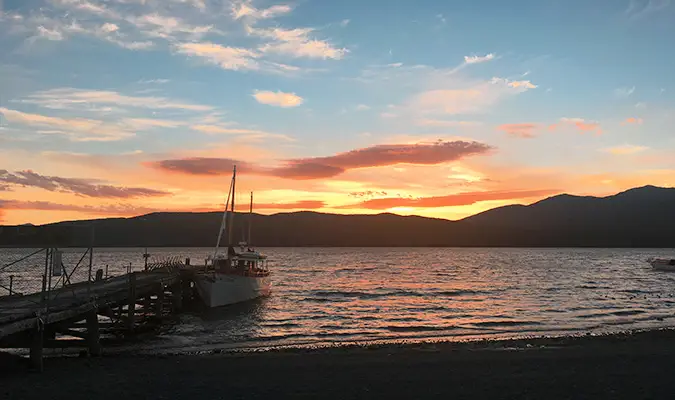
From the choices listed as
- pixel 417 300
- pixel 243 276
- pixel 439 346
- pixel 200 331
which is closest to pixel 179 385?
pixel 439 346

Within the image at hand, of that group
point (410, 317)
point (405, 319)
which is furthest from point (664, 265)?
point (405, 319)

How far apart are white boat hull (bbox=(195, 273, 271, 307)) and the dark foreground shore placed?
19.7 m

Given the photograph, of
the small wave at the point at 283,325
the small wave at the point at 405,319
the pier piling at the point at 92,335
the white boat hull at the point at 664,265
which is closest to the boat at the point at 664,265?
the white boat hull at the point at 664,265

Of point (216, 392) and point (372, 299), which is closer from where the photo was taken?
point (216, 392)

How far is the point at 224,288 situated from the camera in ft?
140

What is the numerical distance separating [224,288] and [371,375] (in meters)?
26.2

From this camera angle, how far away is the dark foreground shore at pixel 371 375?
15.7 meters

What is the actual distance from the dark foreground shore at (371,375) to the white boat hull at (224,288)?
775 inches

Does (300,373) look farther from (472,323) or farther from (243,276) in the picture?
(243,276)

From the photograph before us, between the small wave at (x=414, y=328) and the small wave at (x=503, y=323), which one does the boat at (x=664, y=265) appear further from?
the small wave at (x=414, y=328)

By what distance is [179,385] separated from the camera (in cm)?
1664

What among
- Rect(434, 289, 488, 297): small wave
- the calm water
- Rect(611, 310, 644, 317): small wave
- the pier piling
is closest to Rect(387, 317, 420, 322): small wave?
the calm water

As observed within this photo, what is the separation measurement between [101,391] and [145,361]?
4.71 metres

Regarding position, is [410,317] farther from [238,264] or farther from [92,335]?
[92,335]
